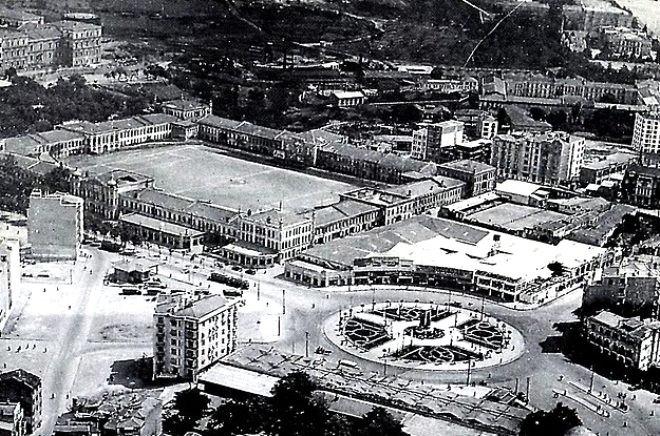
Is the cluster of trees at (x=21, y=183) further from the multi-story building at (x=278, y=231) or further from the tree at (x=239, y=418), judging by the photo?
the tree at (x=239, y=418)

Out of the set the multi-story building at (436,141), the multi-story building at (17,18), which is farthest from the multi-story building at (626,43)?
the multi-story building at (17,18)

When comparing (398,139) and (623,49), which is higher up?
(623,49)

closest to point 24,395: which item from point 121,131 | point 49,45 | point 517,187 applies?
point 517,187

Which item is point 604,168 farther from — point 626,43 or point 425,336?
point 425,336

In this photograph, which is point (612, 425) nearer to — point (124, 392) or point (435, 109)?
point (124, 392)

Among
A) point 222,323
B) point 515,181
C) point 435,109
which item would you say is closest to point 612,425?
point 222,323

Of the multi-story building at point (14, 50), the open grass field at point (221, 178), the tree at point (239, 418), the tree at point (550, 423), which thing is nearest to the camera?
the tree at point (239, 418)
